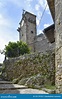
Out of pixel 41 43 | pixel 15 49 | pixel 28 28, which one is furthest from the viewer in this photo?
pixel 28 28

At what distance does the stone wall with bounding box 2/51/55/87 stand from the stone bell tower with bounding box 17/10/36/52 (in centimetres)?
1787

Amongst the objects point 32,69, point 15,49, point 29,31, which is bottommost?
point 32,69

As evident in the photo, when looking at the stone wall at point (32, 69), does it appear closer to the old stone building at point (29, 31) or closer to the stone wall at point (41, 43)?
the stone wall at point (41, 43)

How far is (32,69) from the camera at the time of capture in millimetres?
11297

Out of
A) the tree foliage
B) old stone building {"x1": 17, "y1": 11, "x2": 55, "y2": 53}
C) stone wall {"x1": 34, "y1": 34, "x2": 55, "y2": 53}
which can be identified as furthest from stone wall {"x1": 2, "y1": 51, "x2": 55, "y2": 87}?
old stone building {"x1": 17, "y1": 11, "x2": 55, "y2": 53}

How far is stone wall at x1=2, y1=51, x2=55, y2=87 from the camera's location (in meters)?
9.18

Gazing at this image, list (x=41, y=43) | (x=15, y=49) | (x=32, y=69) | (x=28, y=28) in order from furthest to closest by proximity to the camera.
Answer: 1. (x=28, y=28)
2. (x=41, y=43)
3. (x=15, y=49)
4. (x=32, y=69)

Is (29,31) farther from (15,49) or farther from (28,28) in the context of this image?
(15,49)

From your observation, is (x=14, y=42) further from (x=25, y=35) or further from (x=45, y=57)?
(x=45, y=57)

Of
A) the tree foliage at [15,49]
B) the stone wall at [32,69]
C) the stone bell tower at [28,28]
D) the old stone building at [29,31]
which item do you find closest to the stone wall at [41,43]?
the old stone building at [29,31]

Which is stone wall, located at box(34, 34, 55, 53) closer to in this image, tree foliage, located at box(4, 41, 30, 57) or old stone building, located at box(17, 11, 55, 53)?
old stone building, located at box(17, 11, 55, 53)

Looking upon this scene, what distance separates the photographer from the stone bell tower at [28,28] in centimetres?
3228

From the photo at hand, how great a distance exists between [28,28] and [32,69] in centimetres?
2197

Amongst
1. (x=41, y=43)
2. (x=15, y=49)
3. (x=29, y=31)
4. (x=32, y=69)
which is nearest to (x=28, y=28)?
(x=29, y=31)
